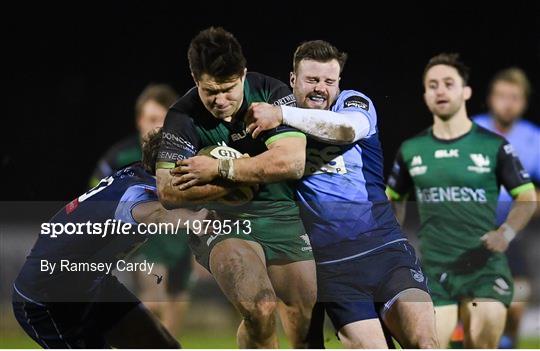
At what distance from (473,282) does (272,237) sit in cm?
120

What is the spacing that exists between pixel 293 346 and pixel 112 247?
112 cm

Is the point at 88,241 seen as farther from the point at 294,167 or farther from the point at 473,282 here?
the point at 473,282

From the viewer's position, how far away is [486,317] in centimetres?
561

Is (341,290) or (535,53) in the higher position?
(535,53)

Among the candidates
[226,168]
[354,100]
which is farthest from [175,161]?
[354,100]

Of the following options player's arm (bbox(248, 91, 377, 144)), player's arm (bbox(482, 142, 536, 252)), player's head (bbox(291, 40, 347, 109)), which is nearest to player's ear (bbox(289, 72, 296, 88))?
player's head (bbox(291, 40, 347, 109))

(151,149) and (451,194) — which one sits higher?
(151,149)

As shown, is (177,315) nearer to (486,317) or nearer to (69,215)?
(69,215)

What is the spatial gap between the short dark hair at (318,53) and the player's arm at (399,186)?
24.5 inches

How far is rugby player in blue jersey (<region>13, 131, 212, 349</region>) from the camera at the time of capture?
5285mm

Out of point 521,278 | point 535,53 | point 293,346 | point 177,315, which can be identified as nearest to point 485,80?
point 535,53

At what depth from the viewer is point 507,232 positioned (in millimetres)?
5531

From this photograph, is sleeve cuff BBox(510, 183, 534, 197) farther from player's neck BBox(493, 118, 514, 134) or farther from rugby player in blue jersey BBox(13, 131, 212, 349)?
rugby player in blue jersey BBox(13, 131, 212, 349)

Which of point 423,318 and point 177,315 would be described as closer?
point 423,318
